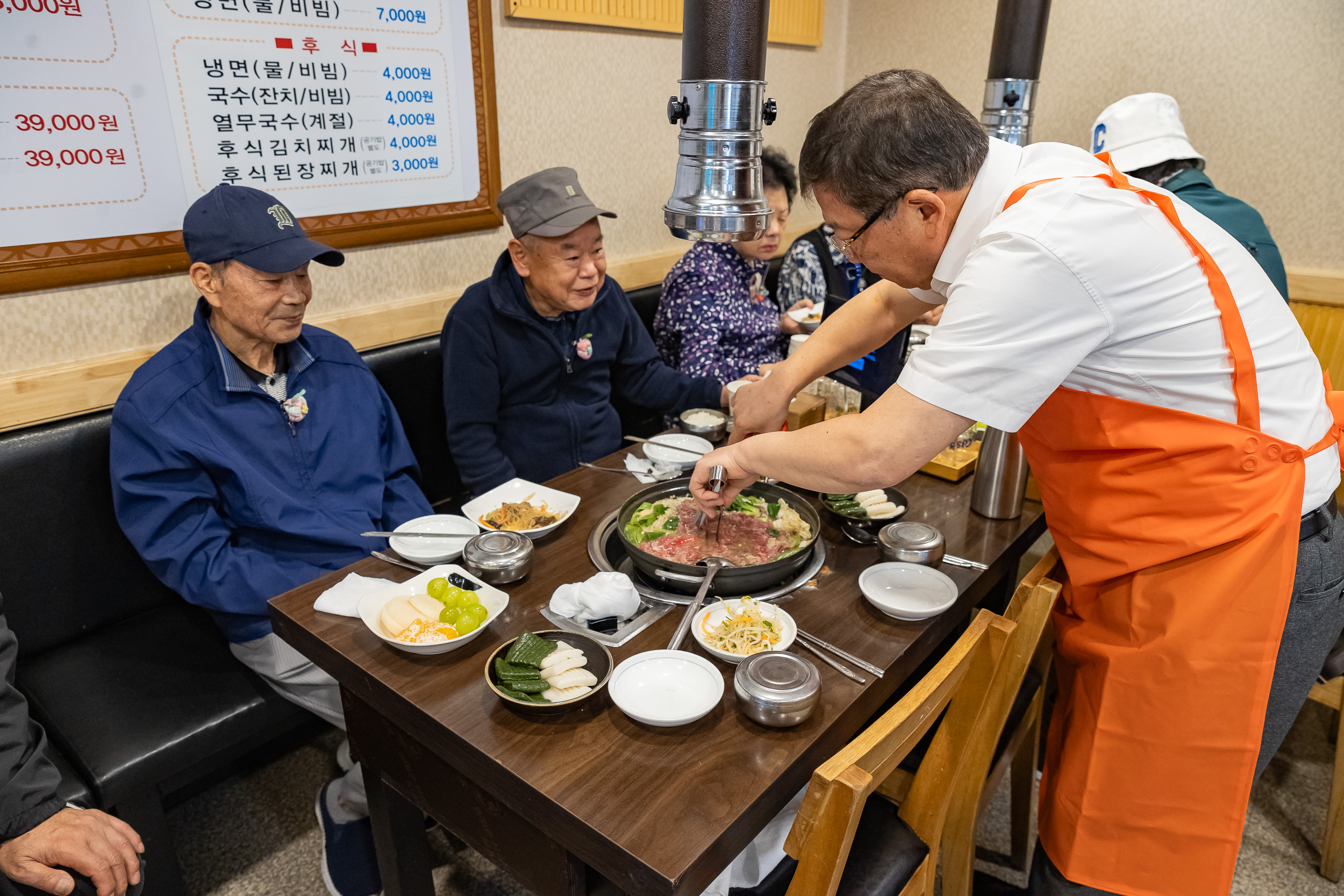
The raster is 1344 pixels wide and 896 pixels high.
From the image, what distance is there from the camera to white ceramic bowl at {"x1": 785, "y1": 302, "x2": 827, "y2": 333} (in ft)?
11.1

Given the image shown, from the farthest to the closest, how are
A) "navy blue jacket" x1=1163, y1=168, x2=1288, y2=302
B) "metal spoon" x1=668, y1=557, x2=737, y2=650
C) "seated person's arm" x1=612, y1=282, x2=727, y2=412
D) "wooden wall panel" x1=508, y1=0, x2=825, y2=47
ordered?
1. "wooden wall panel" x1=508, y1=0, x2=825, y2=47
2. "seated person's arm" x1=612, y1=282, x2=727, y2=412
3. "navy blue jacket" x1=1163, y1=168, x2=1288, y2=302
4. "metal spoon" x1=668, y1=557, x2=737, y2=650

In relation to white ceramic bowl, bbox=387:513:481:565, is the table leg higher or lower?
lower

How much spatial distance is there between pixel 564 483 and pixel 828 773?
1187 mm

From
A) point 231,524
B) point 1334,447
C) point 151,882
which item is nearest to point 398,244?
point 231,524

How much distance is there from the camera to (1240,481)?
1298 millimetres

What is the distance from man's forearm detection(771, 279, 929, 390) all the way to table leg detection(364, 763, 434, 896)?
120cm

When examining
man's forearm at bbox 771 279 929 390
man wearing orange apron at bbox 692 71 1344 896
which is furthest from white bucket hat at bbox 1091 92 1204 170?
man wearing orange apron at bbox 692 71 1344 896

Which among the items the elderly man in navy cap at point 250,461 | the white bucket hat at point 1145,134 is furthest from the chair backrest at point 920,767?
the white bucket hat at point 1145,134

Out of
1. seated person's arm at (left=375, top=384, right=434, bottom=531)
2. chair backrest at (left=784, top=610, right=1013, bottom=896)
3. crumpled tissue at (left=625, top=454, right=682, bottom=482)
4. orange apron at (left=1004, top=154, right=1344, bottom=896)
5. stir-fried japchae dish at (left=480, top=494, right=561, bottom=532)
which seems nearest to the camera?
chair backrest at (left=784, top=610, right=1013, bottom=896)

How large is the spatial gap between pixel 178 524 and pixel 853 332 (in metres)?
1.61

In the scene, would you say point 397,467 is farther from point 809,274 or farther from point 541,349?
point 809,274

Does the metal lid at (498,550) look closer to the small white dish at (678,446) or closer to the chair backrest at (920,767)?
the small white dish at (678,446)

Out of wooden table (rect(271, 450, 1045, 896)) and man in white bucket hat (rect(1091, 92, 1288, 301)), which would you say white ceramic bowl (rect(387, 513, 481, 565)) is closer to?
wooden table (rect(271, 450, 1045, 896))

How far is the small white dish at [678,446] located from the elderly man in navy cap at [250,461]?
0.78 m
